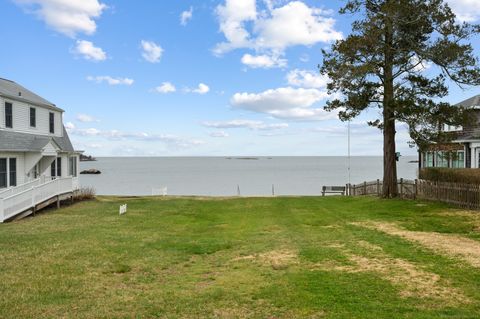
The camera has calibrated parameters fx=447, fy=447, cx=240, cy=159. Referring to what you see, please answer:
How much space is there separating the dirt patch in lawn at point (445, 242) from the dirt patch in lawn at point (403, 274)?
59.3 inches

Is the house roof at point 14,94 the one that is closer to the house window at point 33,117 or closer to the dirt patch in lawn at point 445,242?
the house window at point 33,117

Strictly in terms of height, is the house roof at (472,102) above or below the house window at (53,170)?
above

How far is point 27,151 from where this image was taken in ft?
79.4

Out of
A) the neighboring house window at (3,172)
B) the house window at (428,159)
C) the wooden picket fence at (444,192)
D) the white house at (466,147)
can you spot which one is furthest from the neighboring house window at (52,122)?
the house window at (428,159)

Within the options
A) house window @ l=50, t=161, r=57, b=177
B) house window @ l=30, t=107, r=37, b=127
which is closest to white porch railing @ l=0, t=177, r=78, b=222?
house window @ l=50, t=161, r=57, b=177

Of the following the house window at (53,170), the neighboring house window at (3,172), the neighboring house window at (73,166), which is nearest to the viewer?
the neighboring house window at (3,172)

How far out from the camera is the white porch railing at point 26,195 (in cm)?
1881

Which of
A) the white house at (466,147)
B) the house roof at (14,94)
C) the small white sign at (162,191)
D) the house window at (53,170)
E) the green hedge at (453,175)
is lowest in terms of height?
the small white sign at (162,191)

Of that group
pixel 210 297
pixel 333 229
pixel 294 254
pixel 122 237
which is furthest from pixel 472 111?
pixel 210 297

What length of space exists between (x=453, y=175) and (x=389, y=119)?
16.1 feet

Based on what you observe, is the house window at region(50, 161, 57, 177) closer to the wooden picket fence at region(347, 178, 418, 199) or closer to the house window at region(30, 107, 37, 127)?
the house window at region(30, 107, 37, 127)

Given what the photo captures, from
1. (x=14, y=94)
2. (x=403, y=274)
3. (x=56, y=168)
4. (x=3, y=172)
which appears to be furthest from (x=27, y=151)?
(x=403, y=274)

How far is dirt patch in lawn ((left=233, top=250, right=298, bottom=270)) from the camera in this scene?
10.2 metres

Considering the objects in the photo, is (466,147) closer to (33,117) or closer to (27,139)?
(27,139)
